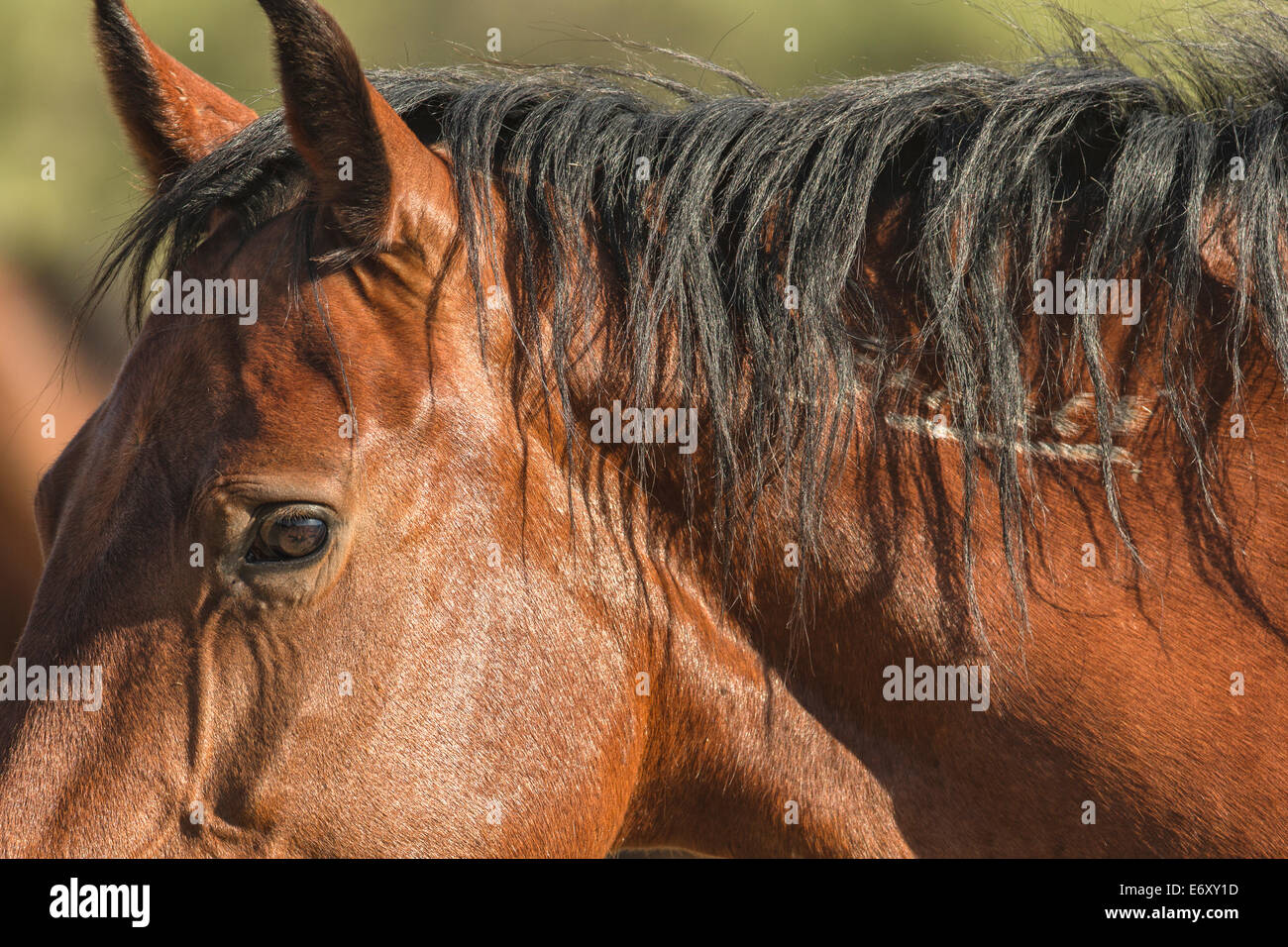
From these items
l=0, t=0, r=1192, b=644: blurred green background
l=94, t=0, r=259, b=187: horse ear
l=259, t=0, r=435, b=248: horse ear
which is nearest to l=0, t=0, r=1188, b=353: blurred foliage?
l=0, t=0, r=1192, b=644: blurred green background

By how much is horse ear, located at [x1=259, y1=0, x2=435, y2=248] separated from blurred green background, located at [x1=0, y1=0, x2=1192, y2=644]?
0.61 meters

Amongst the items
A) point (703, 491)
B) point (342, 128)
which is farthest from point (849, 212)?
point (342, 128)

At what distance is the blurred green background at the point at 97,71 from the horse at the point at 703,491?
54cm

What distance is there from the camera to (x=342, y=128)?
1350 millimetres

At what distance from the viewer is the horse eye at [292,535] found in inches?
53.2

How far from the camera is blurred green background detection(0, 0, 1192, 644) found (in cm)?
360

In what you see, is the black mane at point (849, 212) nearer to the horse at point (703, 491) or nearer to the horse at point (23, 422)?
the horse at point (703, 491)

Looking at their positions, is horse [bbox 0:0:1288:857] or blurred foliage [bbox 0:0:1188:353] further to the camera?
blurred foliage [bbox 0:0:1188:353]

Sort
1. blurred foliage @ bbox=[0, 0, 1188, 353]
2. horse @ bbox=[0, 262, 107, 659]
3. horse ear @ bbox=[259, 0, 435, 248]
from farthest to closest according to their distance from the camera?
blurred foliage @ bbox=[0, 0, 1188, 353]
horse @ bbox=[0, 262, 107, 659]
horse ear @ bbox=[259, 0, 435, 248]

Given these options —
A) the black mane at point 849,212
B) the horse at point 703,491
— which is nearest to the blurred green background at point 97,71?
the black mane at point 849,212

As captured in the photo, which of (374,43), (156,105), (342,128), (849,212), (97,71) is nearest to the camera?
(342,128)

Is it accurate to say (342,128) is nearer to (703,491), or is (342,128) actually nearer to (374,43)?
(703,491)

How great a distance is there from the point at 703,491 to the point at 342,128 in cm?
71

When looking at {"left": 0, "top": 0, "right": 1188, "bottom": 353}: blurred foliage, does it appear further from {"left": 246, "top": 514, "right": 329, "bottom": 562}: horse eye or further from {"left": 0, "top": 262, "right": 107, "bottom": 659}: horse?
{"left": 246, "top": 514, "right": 329, "bottom": 562}: horse eye
